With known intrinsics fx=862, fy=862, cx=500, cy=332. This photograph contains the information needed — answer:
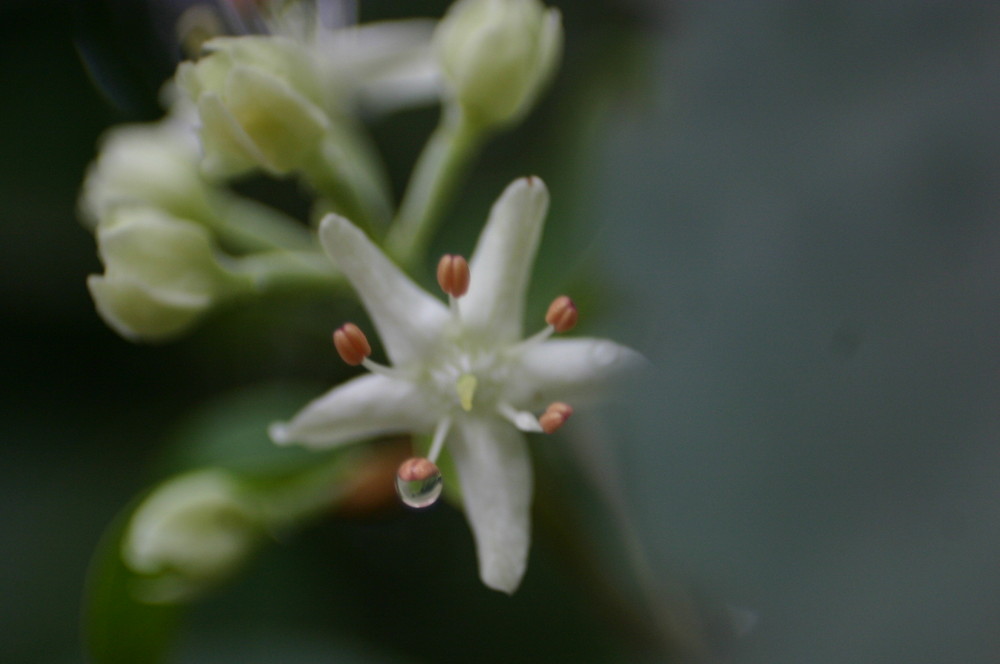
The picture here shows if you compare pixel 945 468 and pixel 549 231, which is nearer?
pixel 945 468

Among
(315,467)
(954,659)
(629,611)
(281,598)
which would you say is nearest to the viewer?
(954,659)

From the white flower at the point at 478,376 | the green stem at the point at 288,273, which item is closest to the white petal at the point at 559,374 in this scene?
the white flower at the point at 478,376

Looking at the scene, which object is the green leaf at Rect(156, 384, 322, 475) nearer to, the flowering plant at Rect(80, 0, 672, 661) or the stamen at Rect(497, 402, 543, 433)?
the flowering plant at Rect(80, 0, 672, 661)

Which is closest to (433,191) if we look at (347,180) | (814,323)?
(347,180)

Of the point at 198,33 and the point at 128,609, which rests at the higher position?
the point at 198,33

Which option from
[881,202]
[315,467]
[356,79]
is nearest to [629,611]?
[315,467]

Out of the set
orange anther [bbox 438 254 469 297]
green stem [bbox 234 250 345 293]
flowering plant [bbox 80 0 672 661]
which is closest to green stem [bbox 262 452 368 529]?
flowering plant [bbox 80 0 672 661]

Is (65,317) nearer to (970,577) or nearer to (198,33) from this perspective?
(198,33)
